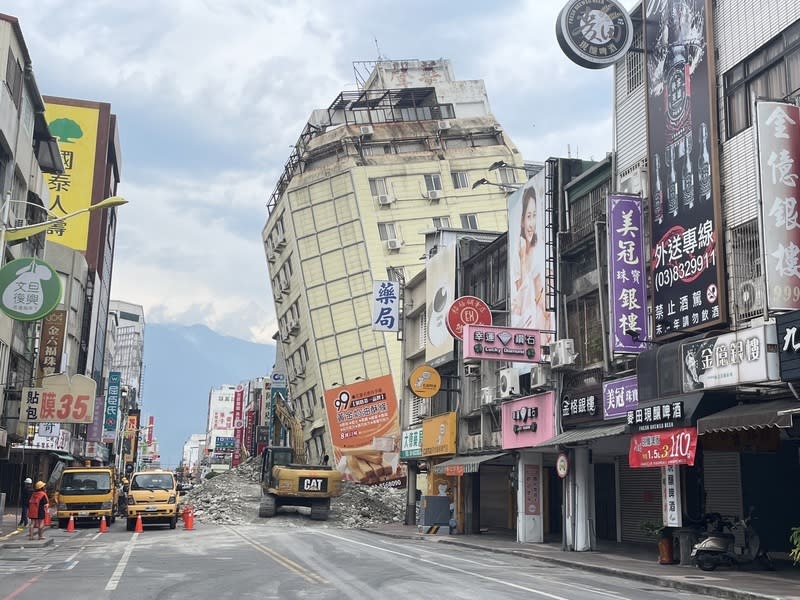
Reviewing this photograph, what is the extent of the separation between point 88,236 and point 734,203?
69.2 metres

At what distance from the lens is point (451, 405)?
41219 millimetres

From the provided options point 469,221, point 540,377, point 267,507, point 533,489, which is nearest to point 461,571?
point 540,377

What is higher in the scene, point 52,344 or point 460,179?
point 460,179

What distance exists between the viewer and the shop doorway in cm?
3288

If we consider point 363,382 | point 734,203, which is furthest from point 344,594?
point 363,382

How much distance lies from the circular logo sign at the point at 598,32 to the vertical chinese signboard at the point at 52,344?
1410 inches

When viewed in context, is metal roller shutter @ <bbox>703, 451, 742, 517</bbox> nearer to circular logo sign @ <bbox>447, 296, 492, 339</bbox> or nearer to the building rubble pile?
circular logo sign @ <bbox>447, 296, 492, 339</bbox>

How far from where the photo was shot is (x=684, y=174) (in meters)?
22.9

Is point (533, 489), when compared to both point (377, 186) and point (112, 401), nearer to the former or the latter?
point (377, 186)

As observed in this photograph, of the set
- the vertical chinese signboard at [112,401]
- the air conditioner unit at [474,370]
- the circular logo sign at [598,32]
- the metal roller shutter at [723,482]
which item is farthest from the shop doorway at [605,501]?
the vertical chinese signboard at [112,401]

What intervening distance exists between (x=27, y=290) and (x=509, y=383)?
1640 cm

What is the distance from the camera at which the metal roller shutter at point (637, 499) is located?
98.6 ft

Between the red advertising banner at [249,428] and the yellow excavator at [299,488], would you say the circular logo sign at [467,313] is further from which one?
the red advertising banner at [249,428]

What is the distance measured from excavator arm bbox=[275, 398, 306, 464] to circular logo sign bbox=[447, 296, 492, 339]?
41.4 m
